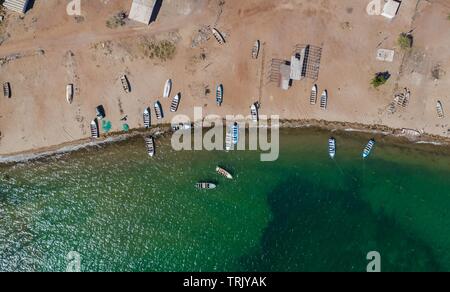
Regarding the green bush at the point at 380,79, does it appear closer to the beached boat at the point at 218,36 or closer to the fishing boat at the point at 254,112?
the fishing boat at the point at 254,112

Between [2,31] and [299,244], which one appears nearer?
[2,31]

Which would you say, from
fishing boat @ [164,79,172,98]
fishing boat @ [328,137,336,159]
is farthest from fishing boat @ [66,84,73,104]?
fishing boat @ [328,137,336,159]

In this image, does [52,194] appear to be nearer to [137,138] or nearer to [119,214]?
[119,214]

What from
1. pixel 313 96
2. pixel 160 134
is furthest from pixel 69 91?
pixel 313 96

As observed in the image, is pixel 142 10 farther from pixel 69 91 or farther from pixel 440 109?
pixel 440 109

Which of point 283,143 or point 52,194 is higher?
point 283,143
